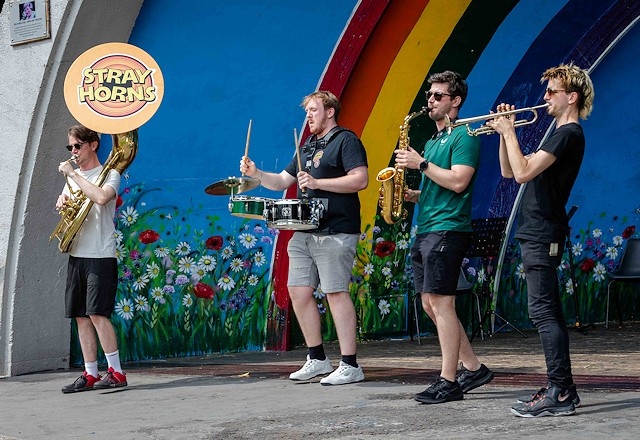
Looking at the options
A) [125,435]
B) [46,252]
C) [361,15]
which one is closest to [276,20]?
[361,15]

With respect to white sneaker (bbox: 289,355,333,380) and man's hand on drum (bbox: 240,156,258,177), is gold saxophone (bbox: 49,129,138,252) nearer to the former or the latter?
man's hand on drum (bbox: 240,156,258,177)

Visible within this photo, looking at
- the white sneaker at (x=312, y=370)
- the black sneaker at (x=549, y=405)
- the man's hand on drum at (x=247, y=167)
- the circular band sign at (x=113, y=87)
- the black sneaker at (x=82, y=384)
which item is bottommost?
the black sneaker at (x=549, y=405)

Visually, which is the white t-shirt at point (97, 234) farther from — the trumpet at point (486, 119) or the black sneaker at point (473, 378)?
the black sneaker at point (473, 378)

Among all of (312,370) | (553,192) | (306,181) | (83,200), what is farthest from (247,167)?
(553,192)

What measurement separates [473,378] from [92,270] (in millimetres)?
2524

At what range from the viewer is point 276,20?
30.0 feet

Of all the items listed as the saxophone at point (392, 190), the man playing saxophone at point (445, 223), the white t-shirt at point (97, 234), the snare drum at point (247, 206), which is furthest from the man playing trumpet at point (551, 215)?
the white t-shirt at point (97, 234)

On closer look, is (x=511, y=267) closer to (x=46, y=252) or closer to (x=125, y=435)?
(x=46, y=252)

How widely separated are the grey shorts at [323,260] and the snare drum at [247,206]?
1.16 feet

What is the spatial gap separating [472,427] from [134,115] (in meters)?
3.23

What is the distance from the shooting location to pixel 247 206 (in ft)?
22.3

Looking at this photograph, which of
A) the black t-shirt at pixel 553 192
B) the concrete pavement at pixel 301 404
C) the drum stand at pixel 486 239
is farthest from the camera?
the drum stand at pixel 486 239

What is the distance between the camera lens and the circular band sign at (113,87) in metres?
7.12

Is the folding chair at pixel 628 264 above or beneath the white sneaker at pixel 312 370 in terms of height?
above
